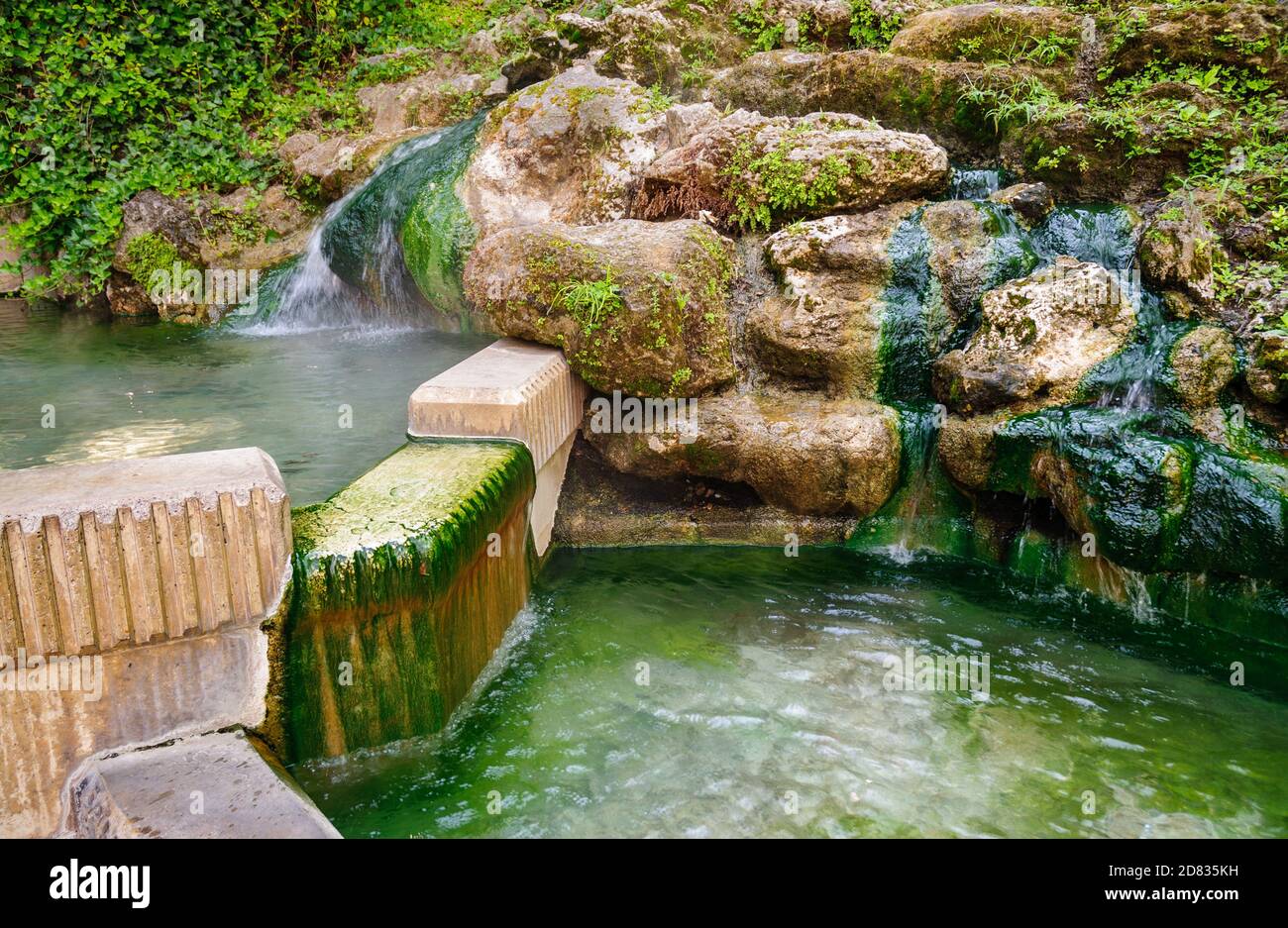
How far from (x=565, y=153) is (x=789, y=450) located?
3.60 m

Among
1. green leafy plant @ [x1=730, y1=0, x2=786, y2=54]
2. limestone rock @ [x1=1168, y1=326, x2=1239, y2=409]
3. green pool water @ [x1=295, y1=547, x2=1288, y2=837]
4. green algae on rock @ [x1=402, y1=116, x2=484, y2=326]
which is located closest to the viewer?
green pool water @ [x1=295, y1=547, x2=1288, y2=837]

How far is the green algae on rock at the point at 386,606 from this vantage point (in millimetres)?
3387

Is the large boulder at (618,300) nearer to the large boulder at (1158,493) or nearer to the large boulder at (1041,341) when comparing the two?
the large boulder at (1041,341)

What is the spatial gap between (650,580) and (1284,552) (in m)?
3.27

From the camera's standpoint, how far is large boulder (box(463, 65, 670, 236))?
685 cm

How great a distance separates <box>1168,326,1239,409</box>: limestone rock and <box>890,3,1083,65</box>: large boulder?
3375 mm

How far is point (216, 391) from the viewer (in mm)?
6234

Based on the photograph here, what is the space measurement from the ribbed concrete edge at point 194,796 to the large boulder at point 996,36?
7379 millimetres

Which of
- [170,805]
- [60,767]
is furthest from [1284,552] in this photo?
[60,767]

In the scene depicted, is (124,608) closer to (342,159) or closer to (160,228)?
(342,159)

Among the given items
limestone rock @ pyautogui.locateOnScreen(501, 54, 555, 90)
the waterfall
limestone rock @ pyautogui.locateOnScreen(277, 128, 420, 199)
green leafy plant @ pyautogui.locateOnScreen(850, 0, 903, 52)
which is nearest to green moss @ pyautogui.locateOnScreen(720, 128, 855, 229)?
the waterfall

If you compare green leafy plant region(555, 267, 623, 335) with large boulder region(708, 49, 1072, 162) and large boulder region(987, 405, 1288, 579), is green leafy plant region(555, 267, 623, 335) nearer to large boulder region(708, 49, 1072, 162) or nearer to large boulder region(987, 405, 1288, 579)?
large boulder region(987, 405, 1288, 579)

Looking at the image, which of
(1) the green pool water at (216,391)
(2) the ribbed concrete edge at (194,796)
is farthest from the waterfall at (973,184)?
(2) the ribbed concrete edge at (194,796)
